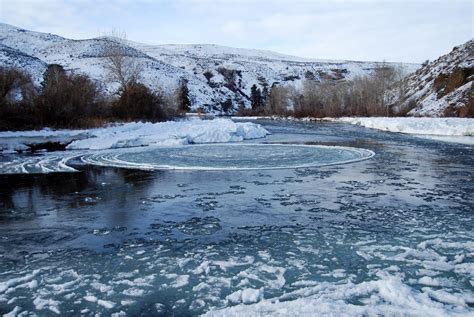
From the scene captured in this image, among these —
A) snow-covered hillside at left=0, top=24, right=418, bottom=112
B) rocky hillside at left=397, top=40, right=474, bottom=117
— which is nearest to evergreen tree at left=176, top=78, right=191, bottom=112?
snow-covered hillside at left=0, top=24, right=418, bottom=112

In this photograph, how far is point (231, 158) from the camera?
16.1m

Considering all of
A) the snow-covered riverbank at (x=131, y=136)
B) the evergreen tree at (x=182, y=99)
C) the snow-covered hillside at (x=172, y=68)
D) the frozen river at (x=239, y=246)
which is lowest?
the frozen river at (x=239, y=246)

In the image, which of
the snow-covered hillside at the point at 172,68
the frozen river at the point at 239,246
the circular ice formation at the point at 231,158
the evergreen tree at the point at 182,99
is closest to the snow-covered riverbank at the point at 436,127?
the circular ice formation at the point at 231,158

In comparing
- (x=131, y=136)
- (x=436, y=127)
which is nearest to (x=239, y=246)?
(x=131, y=136)

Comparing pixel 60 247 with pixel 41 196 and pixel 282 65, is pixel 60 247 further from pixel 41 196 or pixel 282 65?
pixel 282 65

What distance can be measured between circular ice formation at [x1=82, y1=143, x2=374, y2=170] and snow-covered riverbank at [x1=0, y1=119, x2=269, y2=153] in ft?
12.3

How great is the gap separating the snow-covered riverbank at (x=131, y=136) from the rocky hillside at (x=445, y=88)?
104 ft

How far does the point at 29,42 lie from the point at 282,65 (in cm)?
9942

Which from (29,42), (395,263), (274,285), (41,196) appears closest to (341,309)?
(274,285)

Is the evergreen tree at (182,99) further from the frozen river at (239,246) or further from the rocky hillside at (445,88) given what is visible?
the frozen river at (239,246)

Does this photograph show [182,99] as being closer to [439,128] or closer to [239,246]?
[439,128]

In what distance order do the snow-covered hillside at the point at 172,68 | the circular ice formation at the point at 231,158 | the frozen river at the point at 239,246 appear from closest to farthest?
the frozen river at the point at 239,246, the circular ice formation at the point at 231,158, the snow-covered hillside at the point at 172,68

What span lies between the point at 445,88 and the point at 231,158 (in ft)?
206

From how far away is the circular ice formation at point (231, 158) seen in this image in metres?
14.1
